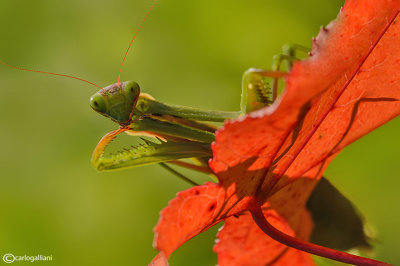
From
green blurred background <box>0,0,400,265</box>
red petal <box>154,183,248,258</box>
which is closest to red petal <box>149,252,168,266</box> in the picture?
red petal <box>154,183,248,258</box>

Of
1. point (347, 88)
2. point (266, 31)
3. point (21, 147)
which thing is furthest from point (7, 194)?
point (347, 88)

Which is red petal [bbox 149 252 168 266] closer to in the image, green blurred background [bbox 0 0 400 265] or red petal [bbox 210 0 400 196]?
red petal [bbox 210 0 400 196]

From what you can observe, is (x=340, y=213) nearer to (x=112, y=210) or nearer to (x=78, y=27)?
→ (x=112, y=210)

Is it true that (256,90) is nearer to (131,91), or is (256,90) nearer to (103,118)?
(131,91)

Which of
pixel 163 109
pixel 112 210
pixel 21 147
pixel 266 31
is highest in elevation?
pixel 266 31

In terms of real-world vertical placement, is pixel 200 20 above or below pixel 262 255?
above

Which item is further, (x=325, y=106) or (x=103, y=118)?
(x=103, y=118)

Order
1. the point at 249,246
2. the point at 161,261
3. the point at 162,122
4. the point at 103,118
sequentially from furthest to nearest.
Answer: the point at 103,118 < the point at 162,122 < the point at 249,246 < the point at 161,261

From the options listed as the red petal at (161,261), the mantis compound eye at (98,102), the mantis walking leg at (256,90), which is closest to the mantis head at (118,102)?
the mantis compound eye at (98,102)

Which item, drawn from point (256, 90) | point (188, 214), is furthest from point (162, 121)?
point (188, 214)
